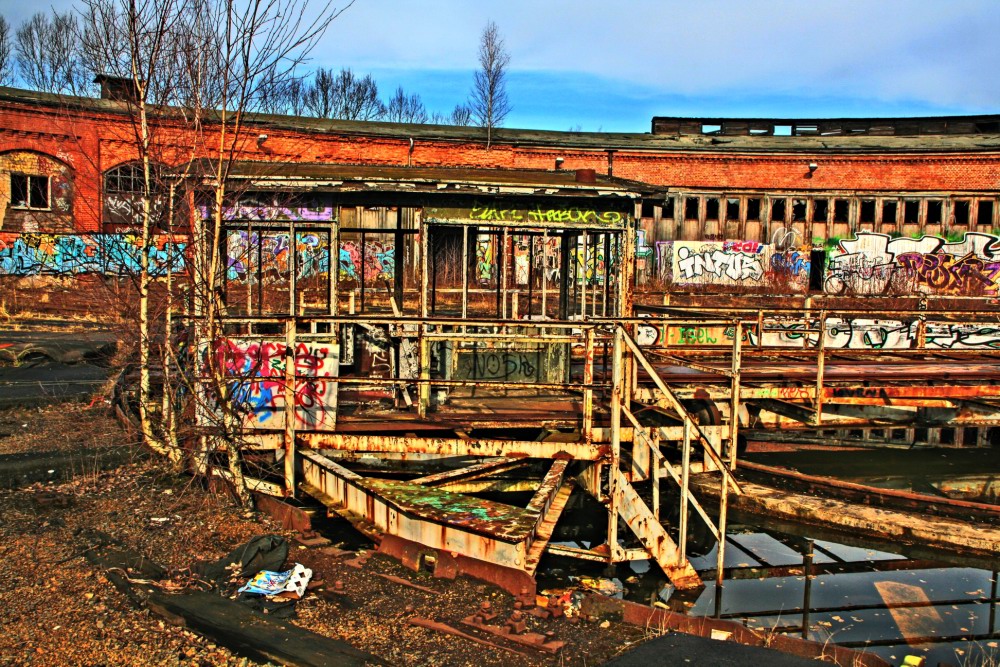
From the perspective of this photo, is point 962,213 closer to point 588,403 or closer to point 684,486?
point 588,403

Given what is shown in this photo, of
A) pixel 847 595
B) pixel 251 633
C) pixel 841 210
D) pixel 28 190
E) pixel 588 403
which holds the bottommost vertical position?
pixel 847 595

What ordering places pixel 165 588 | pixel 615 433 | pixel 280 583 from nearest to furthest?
pixel 165 588
pixel 280 583
pixel 615 433

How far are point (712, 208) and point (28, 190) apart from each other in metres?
26.5

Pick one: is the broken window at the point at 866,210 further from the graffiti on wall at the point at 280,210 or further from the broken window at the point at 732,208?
the graffiti on wall at the point at 280,210

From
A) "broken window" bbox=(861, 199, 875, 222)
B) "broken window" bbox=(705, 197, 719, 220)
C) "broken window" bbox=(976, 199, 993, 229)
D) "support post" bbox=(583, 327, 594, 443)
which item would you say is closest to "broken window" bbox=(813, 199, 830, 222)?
"broken window" bbox=(861, 199, 875, 222)

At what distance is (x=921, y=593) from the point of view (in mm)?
8211

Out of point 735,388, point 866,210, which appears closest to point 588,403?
point 735,388

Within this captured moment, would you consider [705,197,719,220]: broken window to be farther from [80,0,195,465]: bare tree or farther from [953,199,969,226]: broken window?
[80,0,195,465]: bare tree

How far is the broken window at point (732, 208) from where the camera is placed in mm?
35062

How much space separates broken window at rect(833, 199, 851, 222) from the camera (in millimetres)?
35281

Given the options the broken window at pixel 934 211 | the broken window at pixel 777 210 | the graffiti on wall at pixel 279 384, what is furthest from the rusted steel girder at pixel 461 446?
the broken window at pixel 934 211

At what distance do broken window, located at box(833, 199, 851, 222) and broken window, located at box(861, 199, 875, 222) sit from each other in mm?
699

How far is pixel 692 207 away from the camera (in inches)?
1384

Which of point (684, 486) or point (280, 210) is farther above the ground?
point (280, 210)
